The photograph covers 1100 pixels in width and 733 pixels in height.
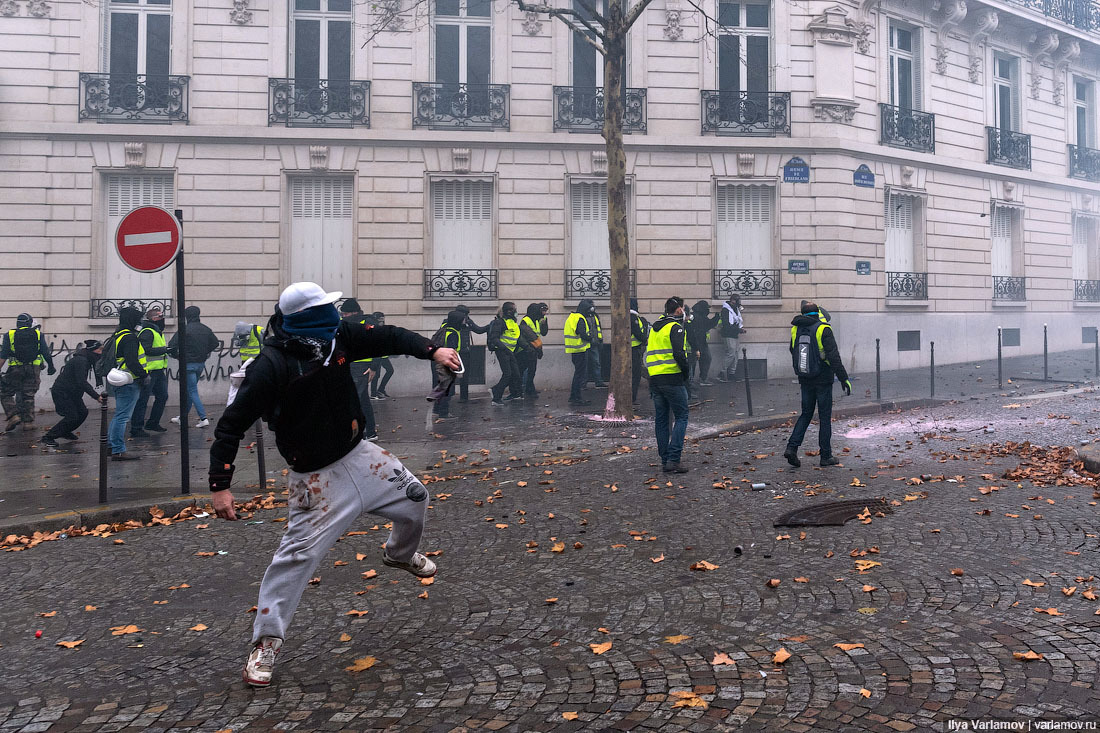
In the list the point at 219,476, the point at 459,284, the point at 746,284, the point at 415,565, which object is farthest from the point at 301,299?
the point at 746,284

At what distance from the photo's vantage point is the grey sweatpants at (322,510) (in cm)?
391

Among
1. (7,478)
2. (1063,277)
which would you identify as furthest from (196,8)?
(1063,277)

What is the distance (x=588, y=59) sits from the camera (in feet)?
63.8

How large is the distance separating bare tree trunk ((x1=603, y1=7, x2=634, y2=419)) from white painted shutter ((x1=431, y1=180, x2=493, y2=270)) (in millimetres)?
6024

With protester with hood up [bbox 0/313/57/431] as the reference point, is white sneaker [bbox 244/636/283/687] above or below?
below

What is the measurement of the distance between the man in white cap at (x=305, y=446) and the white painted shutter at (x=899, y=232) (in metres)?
19.4

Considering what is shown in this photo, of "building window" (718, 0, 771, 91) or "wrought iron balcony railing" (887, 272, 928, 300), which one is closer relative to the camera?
"building window" (718, 0, 771, 91)

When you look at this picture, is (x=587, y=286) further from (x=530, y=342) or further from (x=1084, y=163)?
(x=1084, y=163)

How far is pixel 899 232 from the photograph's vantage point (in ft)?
70.5

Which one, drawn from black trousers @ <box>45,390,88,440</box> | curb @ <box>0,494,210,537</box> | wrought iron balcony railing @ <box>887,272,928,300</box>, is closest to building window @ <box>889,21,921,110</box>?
wrought iron balcony railing @ <box>887,272,928,300</box>

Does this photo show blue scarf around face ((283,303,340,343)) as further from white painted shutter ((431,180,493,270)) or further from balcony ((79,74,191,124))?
balcony ((79,74,191,124))

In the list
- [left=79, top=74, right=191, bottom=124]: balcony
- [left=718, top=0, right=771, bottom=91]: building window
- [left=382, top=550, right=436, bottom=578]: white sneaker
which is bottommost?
[left=382, top=550, right=436, bottom=578]: white sneaker

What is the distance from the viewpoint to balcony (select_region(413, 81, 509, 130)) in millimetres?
18625

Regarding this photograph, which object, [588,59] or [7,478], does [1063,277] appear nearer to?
[588,59]
